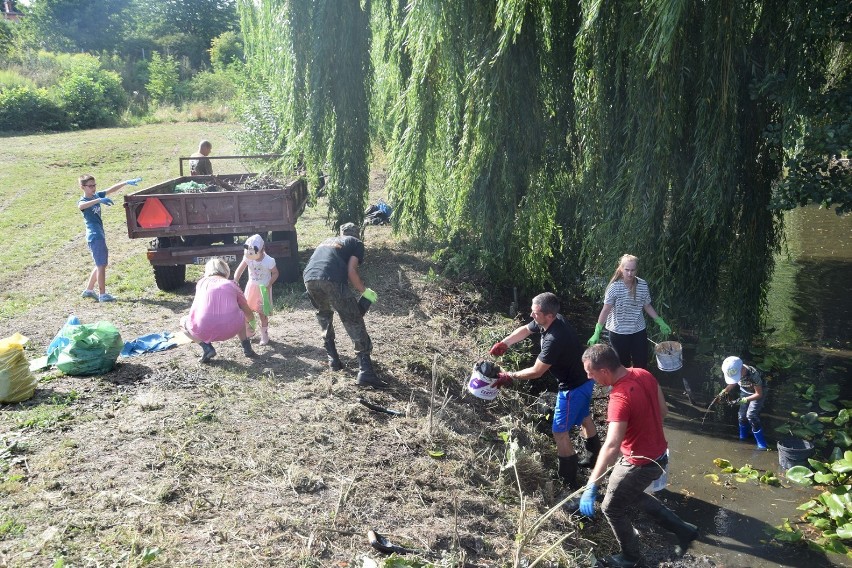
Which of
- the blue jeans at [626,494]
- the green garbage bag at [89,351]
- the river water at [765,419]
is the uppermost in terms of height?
the green garbage bag at [89,351]

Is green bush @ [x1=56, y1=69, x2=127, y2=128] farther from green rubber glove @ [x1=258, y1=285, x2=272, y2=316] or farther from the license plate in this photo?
green rubber glove @ [x1=258, y1=285, x2=272, y2=316]

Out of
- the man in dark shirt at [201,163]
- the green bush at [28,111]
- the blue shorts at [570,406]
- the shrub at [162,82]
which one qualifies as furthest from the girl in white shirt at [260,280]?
the shrub at [162,82]

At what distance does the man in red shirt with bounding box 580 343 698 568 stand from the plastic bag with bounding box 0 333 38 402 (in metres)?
5.10

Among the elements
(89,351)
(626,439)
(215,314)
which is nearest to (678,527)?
(626,439)

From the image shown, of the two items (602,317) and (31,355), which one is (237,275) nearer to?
(31,355)

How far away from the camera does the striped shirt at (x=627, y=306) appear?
7.39m

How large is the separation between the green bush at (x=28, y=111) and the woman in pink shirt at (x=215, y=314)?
26.2 m

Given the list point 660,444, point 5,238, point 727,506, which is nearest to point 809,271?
point 727,506

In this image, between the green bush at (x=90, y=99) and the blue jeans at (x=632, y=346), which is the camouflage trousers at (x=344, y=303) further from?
the green bush at (x=90, y=99)

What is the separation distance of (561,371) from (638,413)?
1346 mm

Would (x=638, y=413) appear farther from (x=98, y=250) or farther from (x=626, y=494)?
(x=98, y=250)

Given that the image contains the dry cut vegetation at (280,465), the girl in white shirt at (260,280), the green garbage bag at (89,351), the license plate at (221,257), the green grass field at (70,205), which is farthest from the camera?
the green grass field at (70,205)

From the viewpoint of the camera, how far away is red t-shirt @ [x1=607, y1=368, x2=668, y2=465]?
196 inches

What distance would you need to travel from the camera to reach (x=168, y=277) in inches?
429
